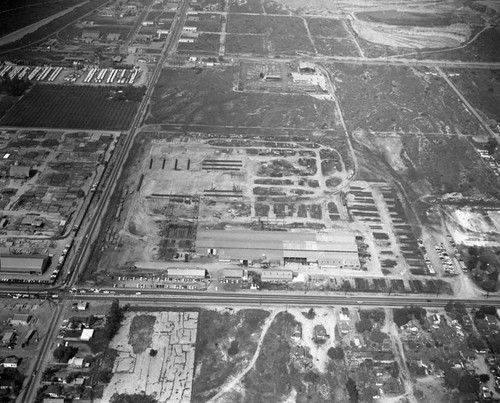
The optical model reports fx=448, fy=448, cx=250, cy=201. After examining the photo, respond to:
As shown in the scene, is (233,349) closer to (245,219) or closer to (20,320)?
(245,219)

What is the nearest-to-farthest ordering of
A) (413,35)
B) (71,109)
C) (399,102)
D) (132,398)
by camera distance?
(132,398), (71,109), (399,102), (413,35)

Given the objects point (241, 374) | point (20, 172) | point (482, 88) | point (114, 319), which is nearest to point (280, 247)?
point (241, 374)

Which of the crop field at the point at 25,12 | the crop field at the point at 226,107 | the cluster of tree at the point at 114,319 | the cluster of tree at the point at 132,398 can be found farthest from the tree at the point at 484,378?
the crop field at the point at 25,12

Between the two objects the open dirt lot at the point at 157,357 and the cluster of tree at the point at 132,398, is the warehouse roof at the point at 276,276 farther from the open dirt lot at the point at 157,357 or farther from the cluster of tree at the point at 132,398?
the cluster of tree at the point at 132,398

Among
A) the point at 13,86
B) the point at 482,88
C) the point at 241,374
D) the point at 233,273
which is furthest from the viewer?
the point at 482,88

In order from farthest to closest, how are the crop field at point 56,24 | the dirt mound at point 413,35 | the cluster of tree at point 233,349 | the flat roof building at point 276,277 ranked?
the dirt mound at point 413,35, the crop field at point 56,24, the flat roof building at point 276,277, the cluster of tree at point 233,349
